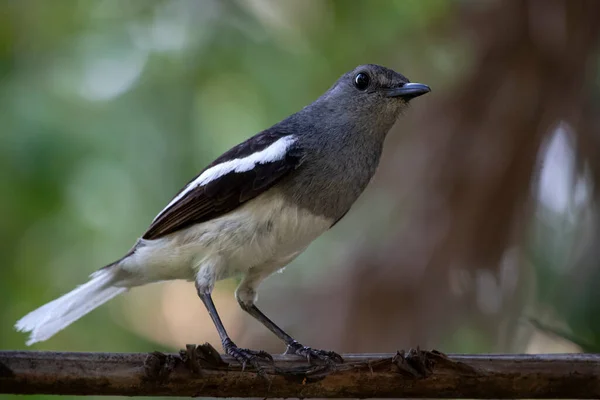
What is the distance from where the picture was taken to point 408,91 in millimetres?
3496

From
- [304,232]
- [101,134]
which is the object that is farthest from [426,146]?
[101,134]

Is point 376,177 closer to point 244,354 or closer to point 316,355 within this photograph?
point 316,355

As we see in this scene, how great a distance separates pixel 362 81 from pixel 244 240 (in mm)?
1023

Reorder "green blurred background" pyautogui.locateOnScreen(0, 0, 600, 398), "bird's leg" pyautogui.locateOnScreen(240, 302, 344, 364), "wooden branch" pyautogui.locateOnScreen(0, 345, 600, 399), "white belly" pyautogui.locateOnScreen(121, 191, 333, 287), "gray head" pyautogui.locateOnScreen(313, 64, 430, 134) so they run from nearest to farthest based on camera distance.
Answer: "wooden branch" pyautogui.locateOnScreen(0, 345, 600, 399) < "bird's leg" pyautogui.locateOnScreen(240, 302, 344, 364) < "white belly" pyautogui.locateOnScreen(121, 191, 333, 287) < "gray head" pyautogui.locateOnScreen(313, 64, 430, 134) < "green blurred background" pyautogui.locateOnScreen(0, 0, 600, 398)

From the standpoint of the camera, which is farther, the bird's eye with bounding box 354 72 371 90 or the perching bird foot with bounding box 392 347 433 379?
the bird's eye with bounding box 354 72 371 90

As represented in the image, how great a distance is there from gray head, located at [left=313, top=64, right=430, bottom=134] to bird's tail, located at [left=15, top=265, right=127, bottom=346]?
1364 millimetres

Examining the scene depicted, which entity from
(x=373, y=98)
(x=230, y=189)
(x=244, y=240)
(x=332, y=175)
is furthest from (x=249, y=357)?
(x=373, y=98)

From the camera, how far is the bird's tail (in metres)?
3.45

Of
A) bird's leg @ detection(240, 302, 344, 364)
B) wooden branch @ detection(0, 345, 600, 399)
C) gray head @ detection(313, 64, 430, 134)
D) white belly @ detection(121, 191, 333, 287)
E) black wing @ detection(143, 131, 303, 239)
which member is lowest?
wooden branch @ detection(0, 345, 600, 399)

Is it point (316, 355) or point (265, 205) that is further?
point (265, 205)

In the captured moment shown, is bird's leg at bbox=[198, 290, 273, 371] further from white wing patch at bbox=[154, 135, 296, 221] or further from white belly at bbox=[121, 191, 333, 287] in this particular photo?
white wing patch at bbox=[154, 135, 296, 221]

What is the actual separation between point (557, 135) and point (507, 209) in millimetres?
522

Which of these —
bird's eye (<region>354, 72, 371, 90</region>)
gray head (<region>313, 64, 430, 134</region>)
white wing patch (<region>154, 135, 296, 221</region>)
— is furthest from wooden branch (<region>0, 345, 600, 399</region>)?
bird's eye (<region>354, 72, 371, 90</region>)

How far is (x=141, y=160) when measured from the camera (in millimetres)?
5012
